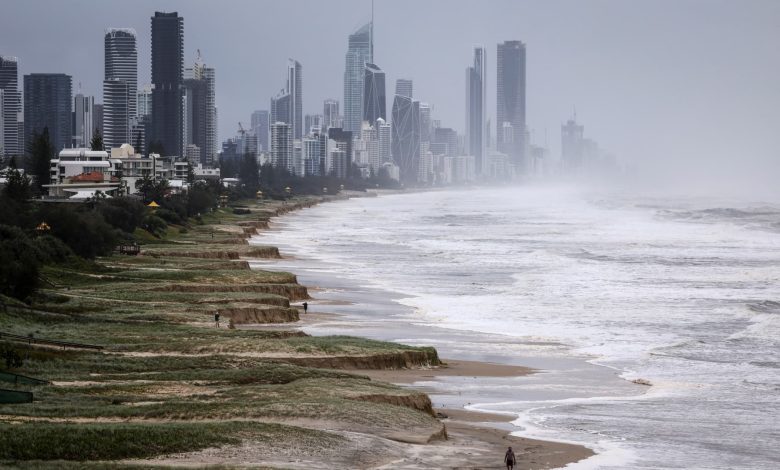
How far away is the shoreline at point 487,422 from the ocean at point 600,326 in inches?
21.5

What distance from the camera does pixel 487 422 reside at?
114 ft

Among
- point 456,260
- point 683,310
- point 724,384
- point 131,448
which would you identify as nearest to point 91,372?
point 131,448

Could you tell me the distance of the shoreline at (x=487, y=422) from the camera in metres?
30.5

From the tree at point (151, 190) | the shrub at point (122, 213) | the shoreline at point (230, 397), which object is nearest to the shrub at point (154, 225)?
the shrub at point (122, 213)

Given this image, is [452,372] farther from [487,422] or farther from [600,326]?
[600,326]

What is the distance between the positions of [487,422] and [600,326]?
23823 mm

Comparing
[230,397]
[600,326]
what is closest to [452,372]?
[230,397]

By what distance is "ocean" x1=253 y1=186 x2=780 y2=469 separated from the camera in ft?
112

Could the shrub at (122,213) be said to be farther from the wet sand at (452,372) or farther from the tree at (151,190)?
the wet sand at (452,372)

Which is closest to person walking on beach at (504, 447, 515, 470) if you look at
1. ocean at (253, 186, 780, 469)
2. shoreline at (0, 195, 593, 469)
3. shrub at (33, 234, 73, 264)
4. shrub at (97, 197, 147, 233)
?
shoreline at (0, 195, 593, 469)

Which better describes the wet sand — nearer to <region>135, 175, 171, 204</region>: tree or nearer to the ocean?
the ocean

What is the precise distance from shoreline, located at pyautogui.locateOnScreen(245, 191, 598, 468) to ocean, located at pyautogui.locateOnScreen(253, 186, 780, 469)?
0.55m

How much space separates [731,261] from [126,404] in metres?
74.5

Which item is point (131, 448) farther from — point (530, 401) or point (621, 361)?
point (621, 361)
